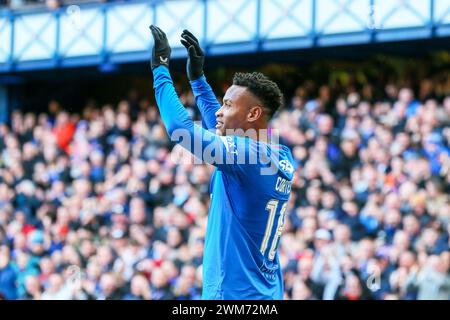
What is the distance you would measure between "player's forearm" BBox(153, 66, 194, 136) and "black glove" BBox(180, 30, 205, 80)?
1.10ft

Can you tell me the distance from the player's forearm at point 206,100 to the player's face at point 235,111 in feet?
1.83

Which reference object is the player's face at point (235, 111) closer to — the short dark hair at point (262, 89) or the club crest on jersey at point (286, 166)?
the short dark hair at point (262, 89)

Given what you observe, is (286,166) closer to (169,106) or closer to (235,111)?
(235,111)

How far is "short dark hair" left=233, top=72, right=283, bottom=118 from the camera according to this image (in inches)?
239

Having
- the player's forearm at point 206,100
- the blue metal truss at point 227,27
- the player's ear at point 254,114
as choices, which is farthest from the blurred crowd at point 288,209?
the player's ear at point 254,114

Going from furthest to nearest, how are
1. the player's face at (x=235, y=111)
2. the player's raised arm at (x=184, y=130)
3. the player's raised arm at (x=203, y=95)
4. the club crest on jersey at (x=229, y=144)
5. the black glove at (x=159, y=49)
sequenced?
1. the player's raised arm at (x=203, y=95)
2. the player's face at (x=235, y=111)
3. the black glove at (x=159, y=49)
4. the club crest on jersey at (x=229, y=144)
5. the player's raised arm at (x=184, y=130)

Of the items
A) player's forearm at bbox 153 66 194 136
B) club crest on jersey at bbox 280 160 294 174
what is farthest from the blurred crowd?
player's forearm at bbox 153 66 194 136

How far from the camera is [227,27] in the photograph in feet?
57.5

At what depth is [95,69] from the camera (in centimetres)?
1962

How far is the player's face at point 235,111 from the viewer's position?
237 inches

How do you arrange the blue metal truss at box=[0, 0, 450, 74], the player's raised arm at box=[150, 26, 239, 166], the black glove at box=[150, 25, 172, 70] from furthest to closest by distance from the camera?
the blue metal truss at box=[0, 0, 450, 74]
the black glove at box=[150, 25, 172, 70]
the player's raised arm at box=[150, 26, 239, 166]

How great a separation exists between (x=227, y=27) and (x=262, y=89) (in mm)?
11638

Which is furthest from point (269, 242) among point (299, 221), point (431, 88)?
point (431, 88)

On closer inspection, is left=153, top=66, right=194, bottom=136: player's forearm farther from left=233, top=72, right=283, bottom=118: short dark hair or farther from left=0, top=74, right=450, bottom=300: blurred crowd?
left=0, top=74, right=450, bottom=300: blurred crowd
